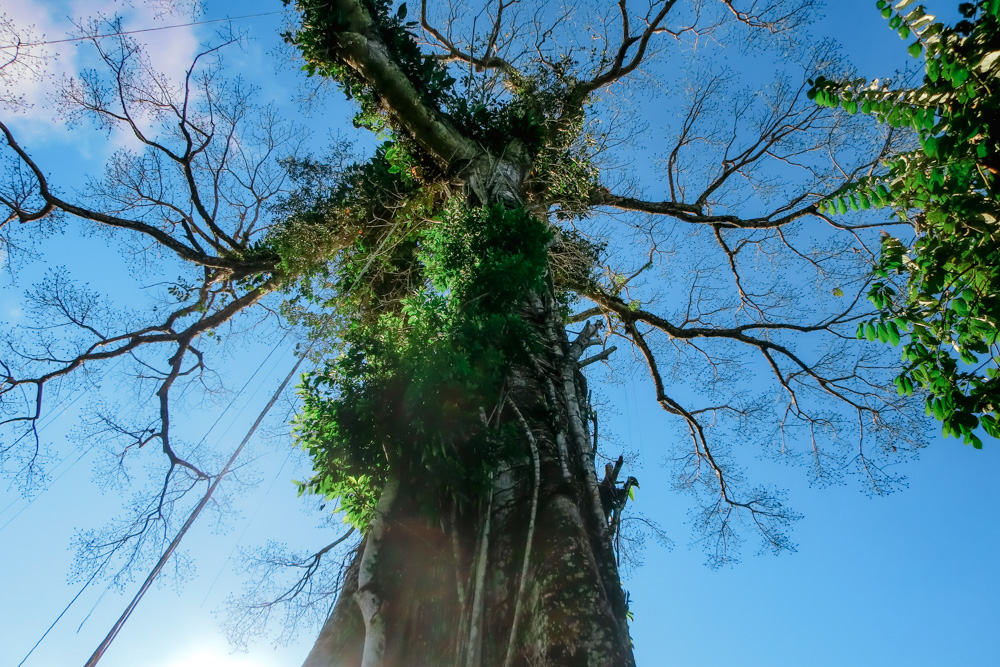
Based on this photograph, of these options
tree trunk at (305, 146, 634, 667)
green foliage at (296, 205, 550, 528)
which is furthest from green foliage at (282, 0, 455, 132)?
tree trunk at (305, 146, 634, 667)

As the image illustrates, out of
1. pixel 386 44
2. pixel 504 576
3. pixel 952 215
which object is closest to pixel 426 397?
pixel 504 576

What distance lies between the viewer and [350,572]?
373 centimetres

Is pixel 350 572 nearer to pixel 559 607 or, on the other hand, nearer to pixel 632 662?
pixel 559 607

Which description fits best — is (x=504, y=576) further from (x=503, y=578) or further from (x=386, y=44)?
(x=386, y=44)

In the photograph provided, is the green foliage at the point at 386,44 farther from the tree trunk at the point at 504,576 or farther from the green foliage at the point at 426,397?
the tree trunk at the point at 504,576

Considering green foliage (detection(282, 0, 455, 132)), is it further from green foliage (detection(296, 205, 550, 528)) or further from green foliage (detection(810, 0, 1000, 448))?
green foliage (detection(810, 0, 1000, 448))

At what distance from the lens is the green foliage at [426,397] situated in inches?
130

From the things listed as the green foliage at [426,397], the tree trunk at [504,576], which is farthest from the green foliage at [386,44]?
the tree trunk at [504,576]

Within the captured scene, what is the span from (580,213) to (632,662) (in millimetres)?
6963

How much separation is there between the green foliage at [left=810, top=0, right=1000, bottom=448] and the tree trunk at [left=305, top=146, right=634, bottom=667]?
1.80 metres

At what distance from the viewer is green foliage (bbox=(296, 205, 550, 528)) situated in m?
3.30

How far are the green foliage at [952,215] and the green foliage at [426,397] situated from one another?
2.13m

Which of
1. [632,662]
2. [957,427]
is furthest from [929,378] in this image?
[632,662]

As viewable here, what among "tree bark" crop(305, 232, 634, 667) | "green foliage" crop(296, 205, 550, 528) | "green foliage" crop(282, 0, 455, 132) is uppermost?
"green foliage" crop(282, 0, 455, 132)
